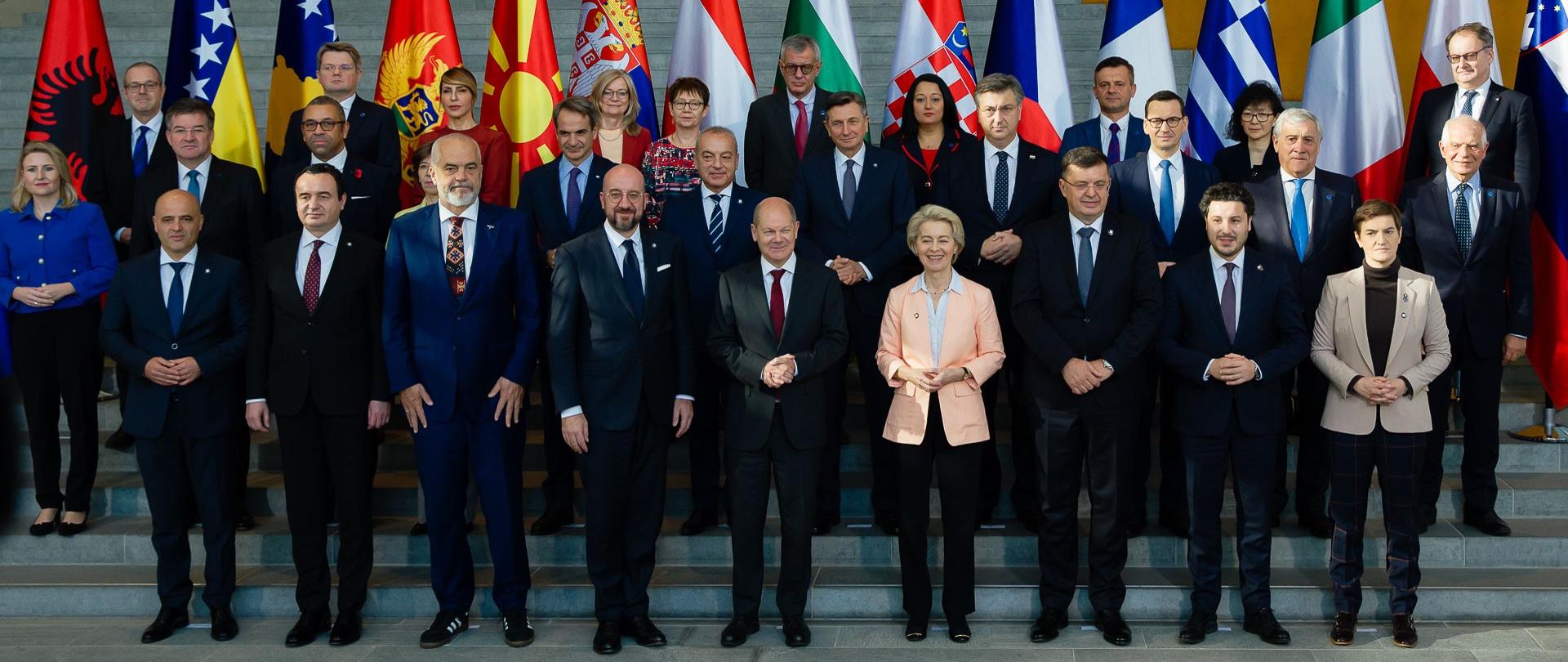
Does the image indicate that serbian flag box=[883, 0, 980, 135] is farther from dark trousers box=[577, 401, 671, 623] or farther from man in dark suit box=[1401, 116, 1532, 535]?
dark trousers box=[577, 401, 671, 623]

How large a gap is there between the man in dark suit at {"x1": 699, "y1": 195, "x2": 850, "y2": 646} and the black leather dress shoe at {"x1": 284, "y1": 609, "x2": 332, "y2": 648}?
1.46 metres

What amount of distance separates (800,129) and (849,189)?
2.27 feet

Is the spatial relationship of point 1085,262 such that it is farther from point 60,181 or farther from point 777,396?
point 60,181

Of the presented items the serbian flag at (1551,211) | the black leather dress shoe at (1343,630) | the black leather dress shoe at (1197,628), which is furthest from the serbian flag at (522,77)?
the serbian flag at (1551,211)

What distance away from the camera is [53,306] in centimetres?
575

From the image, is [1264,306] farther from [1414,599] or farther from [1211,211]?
[1414,599]

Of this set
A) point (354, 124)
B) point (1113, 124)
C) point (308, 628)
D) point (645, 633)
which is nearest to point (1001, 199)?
→ point (1113, 124)

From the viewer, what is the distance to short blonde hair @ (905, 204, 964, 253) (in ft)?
16.3

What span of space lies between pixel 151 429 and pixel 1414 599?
4.51m

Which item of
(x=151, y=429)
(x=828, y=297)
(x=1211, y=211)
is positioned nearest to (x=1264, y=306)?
(x=1211, y=211)

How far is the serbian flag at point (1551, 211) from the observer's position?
598 cm

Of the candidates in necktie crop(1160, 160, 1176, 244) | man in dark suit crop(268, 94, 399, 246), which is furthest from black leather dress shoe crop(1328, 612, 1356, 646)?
man in dark suit crop(268, 94, 399, 246)

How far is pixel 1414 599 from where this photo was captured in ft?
16.3

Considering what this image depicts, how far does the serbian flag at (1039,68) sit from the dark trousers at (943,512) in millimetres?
2267
